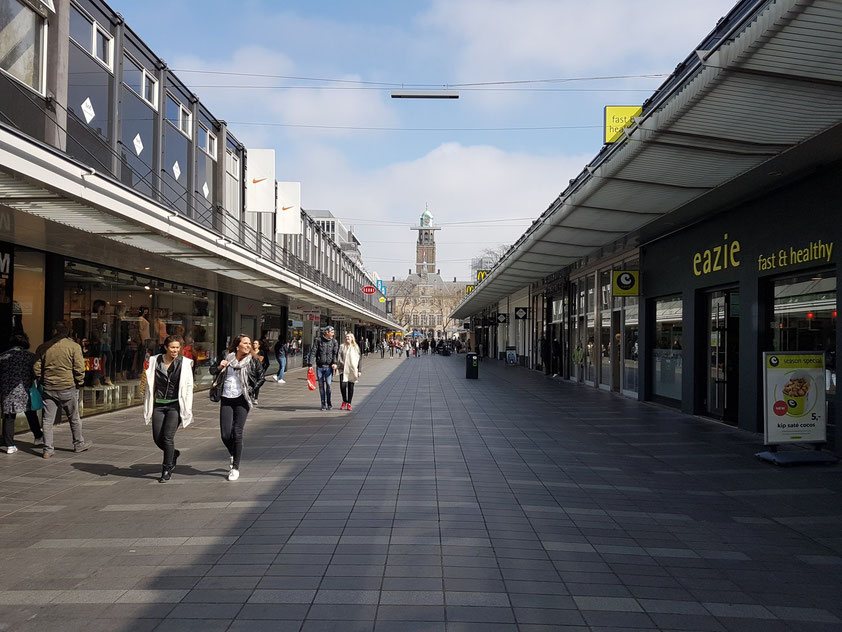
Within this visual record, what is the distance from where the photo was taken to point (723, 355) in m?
12.4

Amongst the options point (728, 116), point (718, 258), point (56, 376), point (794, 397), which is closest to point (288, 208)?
point (718, 258)

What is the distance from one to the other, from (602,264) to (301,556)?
1674cm

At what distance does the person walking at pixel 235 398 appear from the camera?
7.36 meters

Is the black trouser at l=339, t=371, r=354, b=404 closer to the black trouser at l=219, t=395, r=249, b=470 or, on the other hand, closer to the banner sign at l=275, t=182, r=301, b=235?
the black trouser at l=219, t=395, r=249, b=470

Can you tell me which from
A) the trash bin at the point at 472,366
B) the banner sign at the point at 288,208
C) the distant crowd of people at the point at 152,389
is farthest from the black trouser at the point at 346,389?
the banner sign at the point at 288,208

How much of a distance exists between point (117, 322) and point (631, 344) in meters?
12.3

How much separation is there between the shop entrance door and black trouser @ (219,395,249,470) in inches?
336

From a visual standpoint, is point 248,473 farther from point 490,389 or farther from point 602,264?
point 602,264

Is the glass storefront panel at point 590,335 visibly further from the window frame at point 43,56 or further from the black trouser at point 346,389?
the window frame at point 43,56

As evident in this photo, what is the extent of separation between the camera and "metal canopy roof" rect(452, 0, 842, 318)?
15.6 ft

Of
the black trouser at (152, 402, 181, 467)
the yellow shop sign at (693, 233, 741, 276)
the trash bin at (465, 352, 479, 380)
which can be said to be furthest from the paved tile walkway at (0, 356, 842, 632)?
the trash bin at (465, 352, 479, 380)

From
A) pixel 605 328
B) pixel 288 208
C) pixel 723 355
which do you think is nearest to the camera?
pixel 723 355

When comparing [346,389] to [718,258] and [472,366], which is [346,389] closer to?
[718,258]

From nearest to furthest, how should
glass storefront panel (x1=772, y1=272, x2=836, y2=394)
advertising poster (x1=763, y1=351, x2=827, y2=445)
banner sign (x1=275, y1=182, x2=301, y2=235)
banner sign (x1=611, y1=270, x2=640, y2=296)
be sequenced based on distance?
advertising poster (x1=763, y1=351, x2=827, y2=445)
glass storefront panel (x1=772, y1=272, x2=836, y2=394)
banner sign (x1=611, y1=270, x2=640, y2=296)
banner sign (x1=275, y1=182, x2=301, y2=235)
